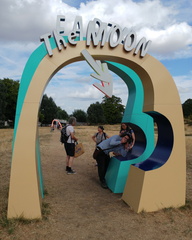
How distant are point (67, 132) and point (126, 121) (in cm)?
179

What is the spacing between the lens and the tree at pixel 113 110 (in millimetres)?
50281

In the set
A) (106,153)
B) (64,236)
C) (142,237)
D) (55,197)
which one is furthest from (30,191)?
(106,153)

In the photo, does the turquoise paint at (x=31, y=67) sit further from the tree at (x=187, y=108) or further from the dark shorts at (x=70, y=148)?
the tree at (x=187, y=108)

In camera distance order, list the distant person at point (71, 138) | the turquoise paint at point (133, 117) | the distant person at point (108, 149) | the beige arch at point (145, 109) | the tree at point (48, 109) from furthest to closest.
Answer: the tree at point (48, 109), the distant person at point (71, 138), the turquoise paint at point (133, 117), the distant person at point (108, 149), the beige arch at point (145, 109)

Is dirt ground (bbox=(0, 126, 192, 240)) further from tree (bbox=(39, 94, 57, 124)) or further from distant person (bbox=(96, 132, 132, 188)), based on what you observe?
tree (bbox=(39, 94, 57, 124))

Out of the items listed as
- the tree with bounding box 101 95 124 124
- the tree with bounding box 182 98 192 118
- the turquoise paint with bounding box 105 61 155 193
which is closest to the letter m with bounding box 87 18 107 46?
the turquoise paint with bounding box 105 61 155 193

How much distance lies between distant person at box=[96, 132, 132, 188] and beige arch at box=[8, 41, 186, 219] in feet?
3.43

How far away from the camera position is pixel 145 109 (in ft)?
17.7

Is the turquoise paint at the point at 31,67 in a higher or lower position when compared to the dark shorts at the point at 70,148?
higher

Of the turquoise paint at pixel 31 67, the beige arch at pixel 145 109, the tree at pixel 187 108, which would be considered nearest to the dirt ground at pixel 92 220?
the beige arch at pixel 145 109

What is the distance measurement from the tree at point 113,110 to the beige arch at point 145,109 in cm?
4469

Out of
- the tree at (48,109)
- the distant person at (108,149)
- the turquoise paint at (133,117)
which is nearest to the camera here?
the distant person at (108,149)

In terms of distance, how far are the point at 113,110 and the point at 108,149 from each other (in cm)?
4587

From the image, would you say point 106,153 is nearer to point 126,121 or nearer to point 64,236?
point 126,121
